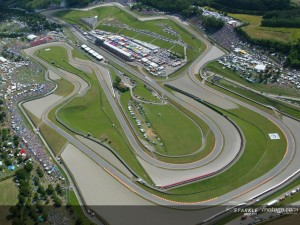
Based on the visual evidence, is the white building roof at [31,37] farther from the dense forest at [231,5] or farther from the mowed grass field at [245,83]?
the mowed grass field at [245,83]

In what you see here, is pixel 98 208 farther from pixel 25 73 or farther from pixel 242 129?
pixel 25 73

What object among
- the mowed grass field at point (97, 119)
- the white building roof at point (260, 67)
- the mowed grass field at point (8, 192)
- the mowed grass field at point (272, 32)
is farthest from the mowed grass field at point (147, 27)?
the mowed grass field at point (8, 192)

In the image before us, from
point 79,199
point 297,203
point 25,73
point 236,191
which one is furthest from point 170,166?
point 25,73

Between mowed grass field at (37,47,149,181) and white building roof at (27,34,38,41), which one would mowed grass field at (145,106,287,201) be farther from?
white building roof at (27,34,38,41)

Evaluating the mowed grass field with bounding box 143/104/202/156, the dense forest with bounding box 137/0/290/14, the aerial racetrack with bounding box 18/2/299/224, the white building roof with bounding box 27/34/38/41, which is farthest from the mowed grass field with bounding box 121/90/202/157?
the dense forest with bounding box 137/0/290/14

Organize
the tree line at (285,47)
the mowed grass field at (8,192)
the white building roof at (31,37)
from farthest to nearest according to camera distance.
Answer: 1. the white building roof at (31,37)
2. the tree line at (285,47)
3. the mowed grass field at (8,192)

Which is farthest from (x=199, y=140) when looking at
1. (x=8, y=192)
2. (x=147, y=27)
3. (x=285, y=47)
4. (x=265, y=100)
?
(x=147, y=27)

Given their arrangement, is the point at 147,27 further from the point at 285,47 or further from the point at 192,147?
the point at 192,147
